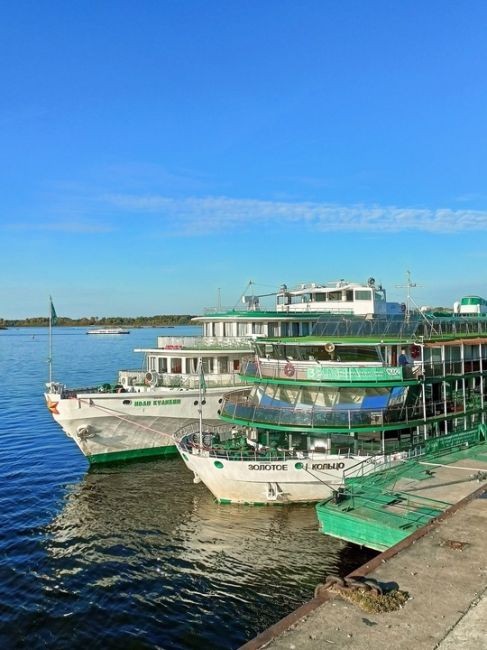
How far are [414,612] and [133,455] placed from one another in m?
26.7

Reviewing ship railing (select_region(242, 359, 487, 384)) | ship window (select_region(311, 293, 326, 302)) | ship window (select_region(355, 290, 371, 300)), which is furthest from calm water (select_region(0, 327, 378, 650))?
ship window (select_region(311, 293, 326, 302))

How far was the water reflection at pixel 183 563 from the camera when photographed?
16.3 m

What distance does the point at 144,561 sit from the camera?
2047 cm

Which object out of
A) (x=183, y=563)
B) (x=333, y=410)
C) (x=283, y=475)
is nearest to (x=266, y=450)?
(x=283, y=475)

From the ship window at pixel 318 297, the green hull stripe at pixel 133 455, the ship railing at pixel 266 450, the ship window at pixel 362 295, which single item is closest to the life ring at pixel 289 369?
the ship railing at pixel 266 450

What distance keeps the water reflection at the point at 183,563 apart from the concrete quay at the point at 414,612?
19.3 feet

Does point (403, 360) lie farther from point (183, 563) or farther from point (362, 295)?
point (362, 295)

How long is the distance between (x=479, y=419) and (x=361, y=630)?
2286 cm

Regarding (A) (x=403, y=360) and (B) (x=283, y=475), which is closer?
(B) (x=283, y=475)

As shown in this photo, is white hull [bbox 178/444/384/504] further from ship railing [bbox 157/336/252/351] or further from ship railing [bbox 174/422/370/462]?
ship railing [bbox 157/336/252/351]

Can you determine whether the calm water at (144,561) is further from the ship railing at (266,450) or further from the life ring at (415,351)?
the life ring at (415,351)

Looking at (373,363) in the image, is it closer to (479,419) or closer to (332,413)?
(332,413)

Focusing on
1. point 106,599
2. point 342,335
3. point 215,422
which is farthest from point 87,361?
point 106,599

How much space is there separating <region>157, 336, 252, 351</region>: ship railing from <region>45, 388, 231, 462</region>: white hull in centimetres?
379
